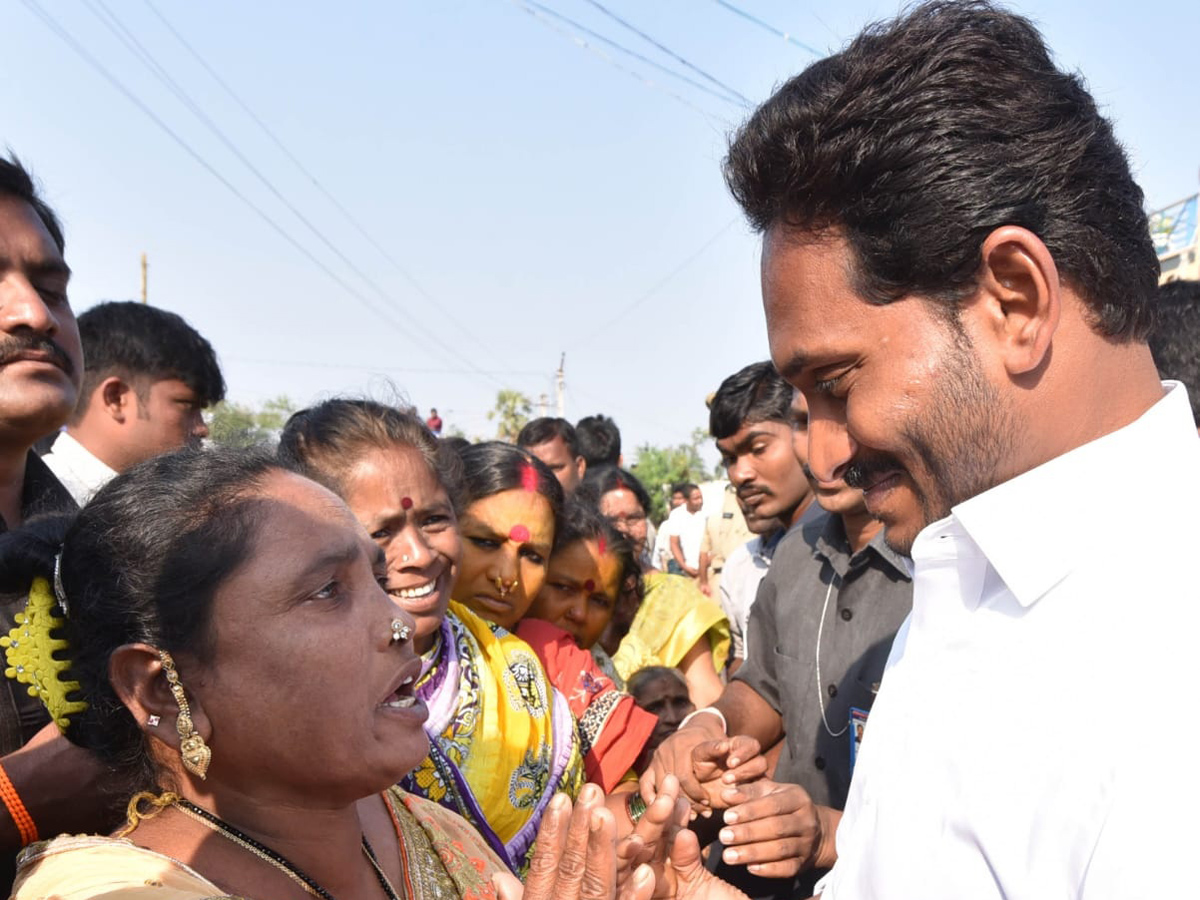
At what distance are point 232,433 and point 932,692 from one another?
178 cm

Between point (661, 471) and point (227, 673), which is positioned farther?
point (661, 471)

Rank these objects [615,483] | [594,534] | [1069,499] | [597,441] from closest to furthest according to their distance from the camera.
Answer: [1069,499], [594,534], [615,483], [597,441]

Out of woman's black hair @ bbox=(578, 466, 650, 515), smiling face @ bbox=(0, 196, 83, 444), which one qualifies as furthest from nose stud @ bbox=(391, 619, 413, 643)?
woman's black hair @ bbox=(578, 466, 650, 515)

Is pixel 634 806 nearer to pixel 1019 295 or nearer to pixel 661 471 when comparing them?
pixel 1019 295

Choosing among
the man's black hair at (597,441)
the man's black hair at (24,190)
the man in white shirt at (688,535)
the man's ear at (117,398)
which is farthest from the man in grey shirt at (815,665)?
the man in white shirt at (688,535)

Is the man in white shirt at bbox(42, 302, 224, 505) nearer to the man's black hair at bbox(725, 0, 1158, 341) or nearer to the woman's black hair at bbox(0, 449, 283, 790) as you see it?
the woman's black hair at bbox(0, 449, 283, 790)

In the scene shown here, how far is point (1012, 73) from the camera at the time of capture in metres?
1.50

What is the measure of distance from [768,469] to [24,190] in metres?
3.42

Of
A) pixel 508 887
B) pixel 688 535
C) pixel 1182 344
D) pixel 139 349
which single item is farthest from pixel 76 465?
pixel 688 535

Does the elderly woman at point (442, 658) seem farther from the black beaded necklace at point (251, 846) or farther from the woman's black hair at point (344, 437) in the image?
the black beaded necklace at point (251, 846)

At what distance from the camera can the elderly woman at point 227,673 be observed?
1696 millimetres

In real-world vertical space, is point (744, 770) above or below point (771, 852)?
above

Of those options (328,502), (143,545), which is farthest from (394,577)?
(143,545)

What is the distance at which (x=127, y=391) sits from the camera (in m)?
4.20
